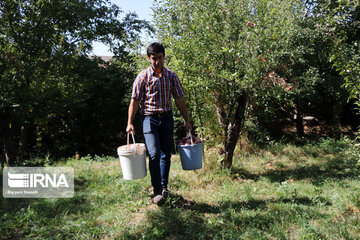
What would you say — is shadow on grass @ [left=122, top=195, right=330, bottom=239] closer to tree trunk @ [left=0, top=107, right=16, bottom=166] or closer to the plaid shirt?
the plaid shirt

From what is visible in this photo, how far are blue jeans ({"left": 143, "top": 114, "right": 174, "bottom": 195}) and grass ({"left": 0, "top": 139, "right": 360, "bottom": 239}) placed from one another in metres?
0.31

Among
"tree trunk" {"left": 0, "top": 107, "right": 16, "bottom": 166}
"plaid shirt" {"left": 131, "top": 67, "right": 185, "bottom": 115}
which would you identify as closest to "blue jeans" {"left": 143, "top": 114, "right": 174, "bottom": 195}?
"plaid shirt" {"left": 131, "top": 67, "right": 185, "bottom": 115}

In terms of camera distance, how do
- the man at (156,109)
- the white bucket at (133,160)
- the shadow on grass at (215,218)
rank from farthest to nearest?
1. the man at (156,109)
2. the white bucket at (133,160)
3. the shadow on grass at (215,218)

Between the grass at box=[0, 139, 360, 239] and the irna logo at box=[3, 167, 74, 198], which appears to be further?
the irna logo at box=[3, 167, 74, 198]

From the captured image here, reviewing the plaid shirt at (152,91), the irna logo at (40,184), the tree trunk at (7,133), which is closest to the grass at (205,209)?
the irna logo at (40,184)

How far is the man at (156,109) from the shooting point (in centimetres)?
302

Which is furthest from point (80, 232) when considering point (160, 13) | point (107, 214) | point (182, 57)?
point (160, 13)

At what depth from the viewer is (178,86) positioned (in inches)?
129

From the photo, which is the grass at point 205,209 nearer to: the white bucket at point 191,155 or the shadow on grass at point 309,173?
the shadow on grass at point 309,173

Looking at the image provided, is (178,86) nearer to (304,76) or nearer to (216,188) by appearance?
(216,188)

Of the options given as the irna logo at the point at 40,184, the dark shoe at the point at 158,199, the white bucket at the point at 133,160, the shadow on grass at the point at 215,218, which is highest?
the white bucket at the point at 133,160

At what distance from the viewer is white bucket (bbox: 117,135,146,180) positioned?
2.91 metres

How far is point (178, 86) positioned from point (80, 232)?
1864mm

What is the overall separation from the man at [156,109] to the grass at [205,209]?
0.43 metres
